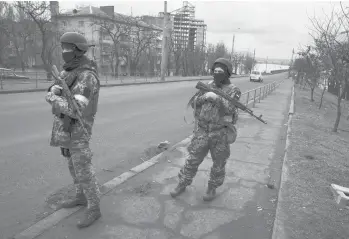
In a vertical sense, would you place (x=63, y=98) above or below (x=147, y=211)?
above

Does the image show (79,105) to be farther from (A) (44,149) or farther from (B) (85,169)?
(A) (44,149)

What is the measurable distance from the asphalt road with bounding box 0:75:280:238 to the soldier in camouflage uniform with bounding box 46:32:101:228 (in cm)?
87

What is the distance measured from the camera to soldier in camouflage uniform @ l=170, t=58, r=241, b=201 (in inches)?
132

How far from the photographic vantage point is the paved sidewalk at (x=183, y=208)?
114 inches

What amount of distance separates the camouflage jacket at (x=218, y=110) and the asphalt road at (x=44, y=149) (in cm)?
195

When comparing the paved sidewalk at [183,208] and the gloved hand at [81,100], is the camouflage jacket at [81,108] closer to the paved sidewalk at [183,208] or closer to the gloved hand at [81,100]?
the gloved hand at [81,100]

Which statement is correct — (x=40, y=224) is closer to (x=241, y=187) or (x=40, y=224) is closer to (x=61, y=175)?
(x=61, y=175)

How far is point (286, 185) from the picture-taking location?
164 inches

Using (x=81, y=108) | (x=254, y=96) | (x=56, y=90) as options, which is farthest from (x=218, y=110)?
(x=254, y=96)

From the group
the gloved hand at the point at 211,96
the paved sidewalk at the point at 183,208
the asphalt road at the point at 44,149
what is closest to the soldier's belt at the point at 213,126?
the gloved hand at the point at 211,96

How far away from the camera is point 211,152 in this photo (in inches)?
140

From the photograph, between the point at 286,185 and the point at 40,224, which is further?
the point at 286,185

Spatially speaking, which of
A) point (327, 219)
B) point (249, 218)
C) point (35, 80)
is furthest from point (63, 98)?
point (35, 80)

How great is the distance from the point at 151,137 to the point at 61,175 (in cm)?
294
